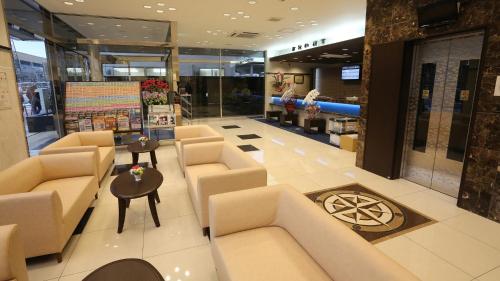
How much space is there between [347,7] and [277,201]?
518 cm

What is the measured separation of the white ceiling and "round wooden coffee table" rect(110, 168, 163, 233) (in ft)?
12.8

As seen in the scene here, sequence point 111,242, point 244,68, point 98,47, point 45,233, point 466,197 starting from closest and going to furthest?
point 45,233 → point 111,242 → point 466,197 → point 98,47 → point 244,68

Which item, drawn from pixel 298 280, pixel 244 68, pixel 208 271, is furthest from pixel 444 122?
pixel 244 68

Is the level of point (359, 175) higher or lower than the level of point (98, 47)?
lower

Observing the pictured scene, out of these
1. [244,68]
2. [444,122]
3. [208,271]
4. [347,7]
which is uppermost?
[347,7]

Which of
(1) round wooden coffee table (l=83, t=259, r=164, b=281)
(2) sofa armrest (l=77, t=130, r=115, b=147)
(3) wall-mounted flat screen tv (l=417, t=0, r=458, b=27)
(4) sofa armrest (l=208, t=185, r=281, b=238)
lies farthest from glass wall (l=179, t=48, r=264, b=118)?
(1) round wooden coffee table (l=83, t=259, r=164, b=281)

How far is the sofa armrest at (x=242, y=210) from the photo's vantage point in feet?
6.52

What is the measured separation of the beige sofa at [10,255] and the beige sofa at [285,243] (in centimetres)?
127

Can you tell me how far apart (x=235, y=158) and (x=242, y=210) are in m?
1.36

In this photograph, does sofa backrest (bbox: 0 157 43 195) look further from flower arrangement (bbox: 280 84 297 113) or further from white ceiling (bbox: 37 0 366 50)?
flower arrangement (bbox: 280 84 297 113)

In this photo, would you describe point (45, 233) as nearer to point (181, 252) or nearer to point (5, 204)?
point (5, 204)

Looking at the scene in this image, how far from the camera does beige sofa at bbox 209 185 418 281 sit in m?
1.40

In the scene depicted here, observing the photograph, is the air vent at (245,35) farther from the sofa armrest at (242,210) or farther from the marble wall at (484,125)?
the sofa armrest at (242,210)

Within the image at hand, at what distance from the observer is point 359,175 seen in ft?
15.0
